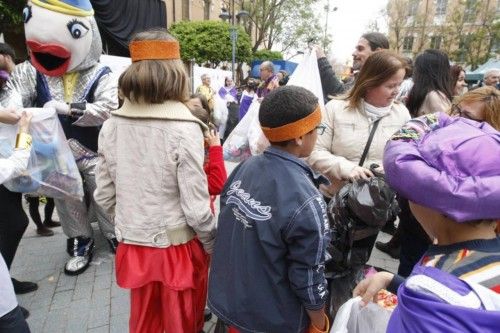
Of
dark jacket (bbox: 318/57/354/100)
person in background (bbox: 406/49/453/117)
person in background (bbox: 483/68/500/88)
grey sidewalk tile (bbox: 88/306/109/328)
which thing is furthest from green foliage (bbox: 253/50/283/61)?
grey sidewalk tile (bbox: 88/306/109/328)

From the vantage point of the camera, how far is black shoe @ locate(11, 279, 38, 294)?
2727mm

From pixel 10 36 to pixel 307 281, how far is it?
13.0 meters

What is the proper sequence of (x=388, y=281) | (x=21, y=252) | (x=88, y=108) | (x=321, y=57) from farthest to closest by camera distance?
(x=21, y=252) → (x=321, y=57) → (x=88, y=108) → (x=388, y=281)

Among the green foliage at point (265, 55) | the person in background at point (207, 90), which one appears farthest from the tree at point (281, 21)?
the person in background at point (207, 90)

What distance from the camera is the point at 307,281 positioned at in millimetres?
1342

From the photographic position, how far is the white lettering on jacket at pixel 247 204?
1.34 meters

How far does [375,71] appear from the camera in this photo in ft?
6.97

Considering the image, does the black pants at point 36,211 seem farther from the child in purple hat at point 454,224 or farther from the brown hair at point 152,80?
the child in purple hat at point 454,224

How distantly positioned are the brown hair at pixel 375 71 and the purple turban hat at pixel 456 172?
4.33ft

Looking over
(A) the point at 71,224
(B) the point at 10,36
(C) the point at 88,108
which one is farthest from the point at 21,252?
(B) the point at 10,36

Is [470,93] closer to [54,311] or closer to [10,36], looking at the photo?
[54,311]

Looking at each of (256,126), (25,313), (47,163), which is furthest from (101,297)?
(256,126)

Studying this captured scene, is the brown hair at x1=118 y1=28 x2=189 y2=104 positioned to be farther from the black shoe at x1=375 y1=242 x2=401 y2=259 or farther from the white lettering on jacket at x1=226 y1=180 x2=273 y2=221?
the black shoe at x1=375 y1=242 x2=401 y2=259

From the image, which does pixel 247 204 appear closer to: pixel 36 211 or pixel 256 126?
pixel 256 126
